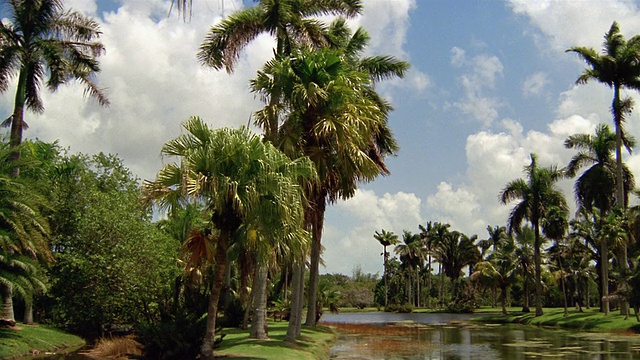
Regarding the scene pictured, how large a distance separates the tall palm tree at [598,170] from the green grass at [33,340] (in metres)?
44.1

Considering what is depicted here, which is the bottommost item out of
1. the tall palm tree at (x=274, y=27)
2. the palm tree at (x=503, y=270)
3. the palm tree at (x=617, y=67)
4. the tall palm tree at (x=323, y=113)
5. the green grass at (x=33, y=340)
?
the green grass at (x=33, y=340)

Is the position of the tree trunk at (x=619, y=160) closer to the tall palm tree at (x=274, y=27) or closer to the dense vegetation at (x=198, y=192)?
the dense vegetation at (x=198, y=192)

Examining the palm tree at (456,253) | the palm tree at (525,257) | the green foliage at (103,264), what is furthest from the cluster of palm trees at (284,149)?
the palm tree at (456,253)

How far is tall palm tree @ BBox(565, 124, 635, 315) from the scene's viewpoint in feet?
165

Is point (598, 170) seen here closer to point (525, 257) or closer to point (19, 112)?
point (525, 257)

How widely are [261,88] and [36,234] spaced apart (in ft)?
32.5

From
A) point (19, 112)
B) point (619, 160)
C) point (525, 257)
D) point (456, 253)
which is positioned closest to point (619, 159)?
point (619, 160)

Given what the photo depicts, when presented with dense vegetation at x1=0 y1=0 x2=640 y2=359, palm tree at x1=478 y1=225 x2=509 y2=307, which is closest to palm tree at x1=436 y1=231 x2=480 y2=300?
palm tree at x1=478 y1=225 x2=509 y2=307

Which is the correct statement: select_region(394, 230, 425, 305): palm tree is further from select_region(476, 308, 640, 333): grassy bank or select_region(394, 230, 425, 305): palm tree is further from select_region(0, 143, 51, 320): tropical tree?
select_region(0, 143, 51, 320): tropical tree

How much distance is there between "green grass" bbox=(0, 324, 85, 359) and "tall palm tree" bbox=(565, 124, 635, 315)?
44.1 metres

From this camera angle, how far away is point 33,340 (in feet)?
72.1

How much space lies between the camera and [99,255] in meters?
25.1

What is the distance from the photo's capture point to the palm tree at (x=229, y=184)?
14703 millimetres

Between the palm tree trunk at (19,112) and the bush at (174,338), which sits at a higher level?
the palm tree trunk at (19,112)
